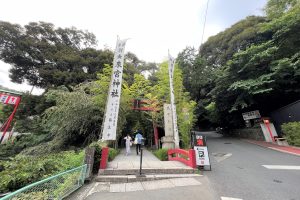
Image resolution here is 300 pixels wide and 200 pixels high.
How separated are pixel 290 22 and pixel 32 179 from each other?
54.2 feet

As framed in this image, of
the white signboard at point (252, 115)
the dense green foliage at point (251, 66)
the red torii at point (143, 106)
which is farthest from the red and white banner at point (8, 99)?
the white signboard at point (252, 115)

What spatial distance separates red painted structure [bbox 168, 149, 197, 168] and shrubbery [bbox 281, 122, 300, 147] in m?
8.26

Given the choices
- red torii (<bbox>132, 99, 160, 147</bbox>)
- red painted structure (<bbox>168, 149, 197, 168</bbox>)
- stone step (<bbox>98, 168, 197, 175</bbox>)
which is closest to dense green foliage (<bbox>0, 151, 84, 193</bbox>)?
stone step (<bbox>98, 168, 197, 175</bbox>)

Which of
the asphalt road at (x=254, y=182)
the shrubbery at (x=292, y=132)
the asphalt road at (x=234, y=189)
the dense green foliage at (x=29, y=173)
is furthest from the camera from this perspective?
the shrubbery at (x=292, y=132)

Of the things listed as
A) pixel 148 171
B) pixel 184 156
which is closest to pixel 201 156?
pixel 184 156

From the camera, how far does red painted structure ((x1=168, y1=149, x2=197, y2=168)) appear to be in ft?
18.9

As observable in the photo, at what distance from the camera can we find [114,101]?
7.28m

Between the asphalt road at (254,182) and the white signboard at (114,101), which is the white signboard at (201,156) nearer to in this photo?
the asphalt road at (254,182)

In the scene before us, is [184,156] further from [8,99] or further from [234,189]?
[8,99]

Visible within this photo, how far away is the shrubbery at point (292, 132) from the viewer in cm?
982

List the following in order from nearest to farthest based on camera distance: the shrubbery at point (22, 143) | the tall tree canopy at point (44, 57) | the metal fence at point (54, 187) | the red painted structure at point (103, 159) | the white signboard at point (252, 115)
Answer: the metal fence at point (54, 187), the red painted structure at point (103, 159), the shrubbery at point (22, 143), the white signboard at point (252, 115), the tall tree canopy at point (44, 57)

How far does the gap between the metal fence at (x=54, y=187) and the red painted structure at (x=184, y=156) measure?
3.66 m

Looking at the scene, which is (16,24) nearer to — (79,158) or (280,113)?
(79,158)

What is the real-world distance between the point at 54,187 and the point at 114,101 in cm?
435
